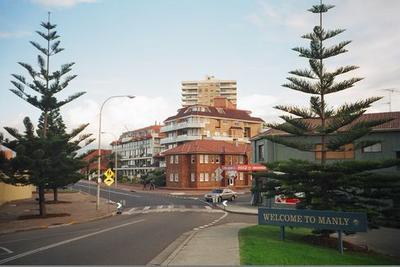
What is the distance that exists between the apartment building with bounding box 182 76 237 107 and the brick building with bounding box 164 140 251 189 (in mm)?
96121

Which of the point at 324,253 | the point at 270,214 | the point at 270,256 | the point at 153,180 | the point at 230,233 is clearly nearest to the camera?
the point at 270,256

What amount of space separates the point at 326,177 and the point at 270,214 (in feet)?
8.99

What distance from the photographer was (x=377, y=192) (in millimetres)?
17719

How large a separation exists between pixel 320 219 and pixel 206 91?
153 m

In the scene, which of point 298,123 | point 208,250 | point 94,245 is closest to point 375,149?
point 298,123

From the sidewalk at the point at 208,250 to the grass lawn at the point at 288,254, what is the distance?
0.32 metres

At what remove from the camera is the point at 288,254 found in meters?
13.6

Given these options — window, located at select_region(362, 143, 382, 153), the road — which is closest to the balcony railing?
window, located at select_region(362, 143, 382, 153)

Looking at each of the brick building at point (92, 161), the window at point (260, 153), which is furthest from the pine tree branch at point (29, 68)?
the window at point (260, 153)

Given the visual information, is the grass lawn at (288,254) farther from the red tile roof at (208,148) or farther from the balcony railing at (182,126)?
the balcony railing at (182,126)

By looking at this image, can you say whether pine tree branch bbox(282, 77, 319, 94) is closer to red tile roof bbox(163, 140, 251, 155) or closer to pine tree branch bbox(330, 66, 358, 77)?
pine tree branch bbox(330, 66, 358, 77)

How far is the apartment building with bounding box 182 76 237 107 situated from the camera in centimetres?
16738

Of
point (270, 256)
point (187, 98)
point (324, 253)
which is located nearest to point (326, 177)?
point (324, 253)

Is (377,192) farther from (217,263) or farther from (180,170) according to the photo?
(180,170)
